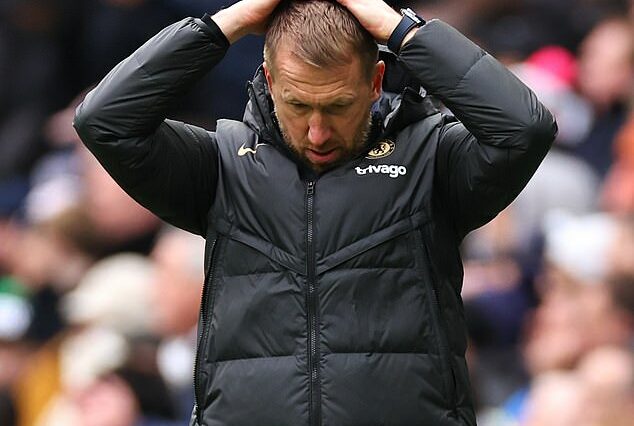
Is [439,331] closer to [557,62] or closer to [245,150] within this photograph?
[245,150]

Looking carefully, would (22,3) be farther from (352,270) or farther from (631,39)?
(352,270)

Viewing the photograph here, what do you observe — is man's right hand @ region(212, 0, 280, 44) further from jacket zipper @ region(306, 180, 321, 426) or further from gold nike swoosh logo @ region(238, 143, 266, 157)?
jacket zipper @ region(306, 180, 321, 426)

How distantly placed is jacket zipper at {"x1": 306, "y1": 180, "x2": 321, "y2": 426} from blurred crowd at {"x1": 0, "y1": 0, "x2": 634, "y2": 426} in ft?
6.32

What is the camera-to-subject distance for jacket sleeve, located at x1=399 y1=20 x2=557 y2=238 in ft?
11.5

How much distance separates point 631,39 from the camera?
22.8 ft

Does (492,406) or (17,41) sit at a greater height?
(17,41)

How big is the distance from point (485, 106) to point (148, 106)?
715mm

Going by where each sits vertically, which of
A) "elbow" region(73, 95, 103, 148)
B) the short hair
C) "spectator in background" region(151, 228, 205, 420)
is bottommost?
"spectator in background" region(151, 228, 205, 420)

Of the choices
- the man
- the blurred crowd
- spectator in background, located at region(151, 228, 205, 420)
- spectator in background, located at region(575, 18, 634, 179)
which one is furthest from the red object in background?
the man

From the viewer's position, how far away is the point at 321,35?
3492 millimetres

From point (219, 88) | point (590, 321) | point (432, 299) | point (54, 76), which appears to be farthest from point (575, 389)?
point (54, 76)

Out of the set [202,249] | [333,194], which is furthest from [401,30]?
[202,249]

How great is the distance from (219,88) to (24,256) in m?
1.25

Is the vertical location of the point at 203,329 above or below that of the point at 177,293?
above
